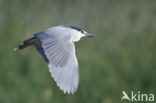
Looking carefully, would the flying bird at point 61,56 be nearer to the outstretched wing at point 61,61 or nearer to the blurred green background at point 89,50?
the outstretched wing at point 61,61

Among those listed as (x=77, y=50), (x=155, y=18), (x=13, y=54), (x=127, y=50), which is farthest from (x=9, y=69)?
(x=155, y=18)

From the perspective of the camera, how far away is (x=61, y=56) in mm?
3744

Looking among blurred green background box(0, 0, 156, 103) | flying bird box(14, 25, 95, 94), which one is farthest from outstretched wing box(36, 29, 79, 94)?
blurred green background box(0, 0, 156, 103)

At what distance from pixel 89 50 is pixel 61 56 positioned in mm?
1842

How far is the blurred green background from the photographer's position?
5.13 metres

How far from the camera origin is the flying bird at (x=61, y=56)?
364 centimetres

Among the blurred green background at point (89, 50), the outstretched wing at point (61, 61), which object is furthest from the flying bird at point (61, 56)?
the blurred green background at point (89, 50)

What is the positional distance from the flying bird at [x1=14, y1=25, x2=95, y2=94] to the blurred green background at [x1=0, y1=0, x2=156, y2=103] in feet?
4.00

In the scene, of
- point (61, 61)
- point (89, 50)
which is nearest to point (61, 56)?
point (61, 61)

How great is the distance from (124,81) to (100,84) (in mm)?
232

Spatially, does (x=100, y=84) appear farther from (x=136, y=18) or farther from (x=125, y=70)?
(x=136, y=18)

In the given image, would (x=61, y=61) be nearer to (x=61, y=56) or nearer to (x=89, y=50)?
(x=61, y=56)

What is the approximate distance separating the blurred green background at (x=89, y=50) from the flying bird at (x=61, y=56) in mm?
1220

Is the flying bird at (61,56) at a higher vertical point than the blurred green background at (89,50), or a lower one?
higher
